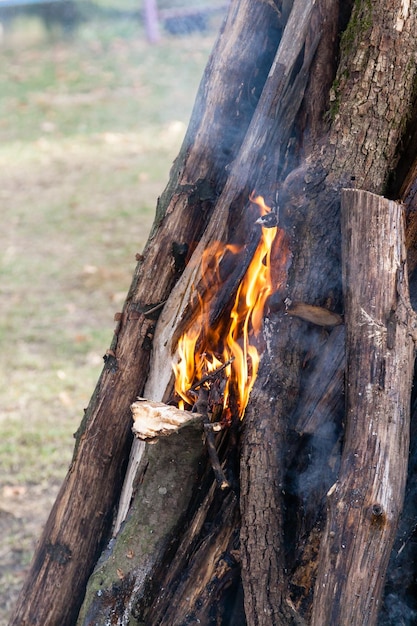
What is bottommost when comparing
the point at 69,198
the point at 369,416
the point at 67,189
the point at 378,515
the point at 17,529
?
the point at 17,529

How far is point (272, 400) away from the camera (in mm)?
2223

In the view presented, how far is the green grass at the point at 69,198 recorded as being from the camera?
16.1 feet

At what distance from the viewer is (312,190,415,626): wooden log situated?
1.88 metres

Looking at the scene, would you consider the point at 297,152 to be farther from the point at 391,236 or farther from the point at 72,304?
the point at 72,304

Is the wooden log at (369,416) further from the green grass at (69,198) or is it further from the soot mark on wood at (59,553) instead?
the green grass at (69,198)

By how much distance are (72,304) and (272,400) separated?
13.3 feet

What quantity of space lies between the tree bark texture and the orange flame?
3cm

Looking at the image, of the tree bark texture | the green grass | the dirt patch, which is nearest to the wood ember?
the tree bark texture

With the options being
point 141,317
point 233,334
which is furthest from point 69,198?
point 233,334

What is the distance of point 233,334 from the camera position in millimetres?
2338

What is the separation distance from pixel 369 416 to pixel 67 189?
6789 millimetres

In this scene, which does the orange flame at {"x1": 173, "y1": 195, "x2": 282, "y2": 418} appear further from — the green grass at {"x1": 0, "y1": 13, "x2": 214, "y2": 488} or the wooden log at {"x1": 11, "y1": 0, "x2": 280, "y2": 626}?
the green grass at {"x1": 0, "y1": 13, "x2": 214, "y2": 488}

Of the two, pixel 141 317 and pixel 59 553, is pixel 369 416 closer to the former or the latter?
pixel 141 317

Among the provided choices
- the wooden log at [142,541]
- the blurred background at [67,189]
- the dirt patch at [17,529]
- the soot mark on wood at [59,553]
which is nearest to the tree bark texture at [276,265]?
the wooden log at [142,541]
